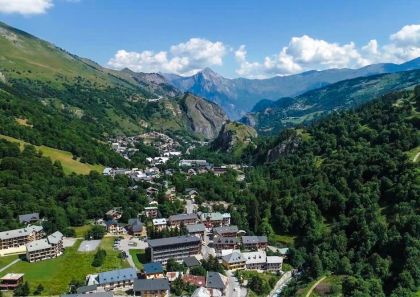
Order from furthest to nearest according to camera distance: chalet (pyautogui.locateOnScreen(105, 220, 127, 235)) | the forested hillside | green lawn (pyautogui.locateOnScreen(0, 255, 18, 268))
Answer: chalet (pyautogui.locateOnScreen(105, 220, 127, 235)), green lawn (pyautogui.locateOnScreen(0, 255, 18, 268)), the forested hillside

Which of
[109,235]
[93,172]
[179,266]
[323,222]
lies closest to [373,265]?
[323,222]

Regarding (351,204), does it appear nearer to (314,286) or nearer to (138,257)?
(314,286)

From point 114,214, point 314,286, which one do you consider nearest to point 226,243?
point 314,286

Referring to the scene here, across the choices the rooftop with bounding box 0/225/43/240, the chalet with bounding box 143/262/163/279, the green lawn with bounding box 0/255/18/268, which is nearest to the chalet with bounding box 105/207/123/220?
the rooftop with bounding box 0/225/43/240

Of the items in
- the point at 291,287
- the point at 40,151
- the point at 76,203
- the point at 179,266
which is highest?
the point at 40,151

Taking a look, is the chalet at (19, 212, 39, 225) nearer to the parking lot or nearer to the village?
the village

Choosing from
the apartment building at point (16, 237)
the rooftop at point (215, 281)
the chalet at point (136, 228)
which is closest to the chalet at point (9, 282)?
the apartment building at point (16, 237)

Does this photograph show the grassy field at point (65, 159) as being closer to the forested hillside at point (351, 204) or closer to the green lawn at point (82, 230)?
the forested hillside at point (351, 204)

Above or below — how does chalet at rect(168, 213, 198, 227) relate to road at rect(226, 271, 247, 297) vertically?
above

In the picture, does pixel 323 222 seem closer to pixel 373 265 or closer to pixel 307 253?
pixel 307 253
